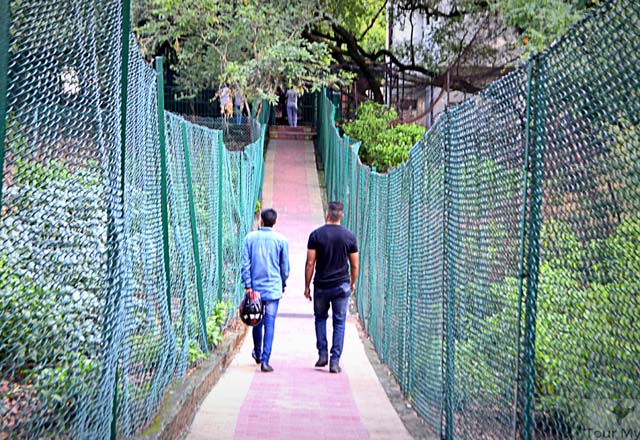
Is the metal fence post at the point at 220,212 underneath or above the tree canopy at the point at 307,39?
underneath

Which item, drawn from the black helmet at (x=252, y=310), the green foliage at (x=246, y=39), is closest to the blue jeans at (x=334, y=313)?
the black helmet at (x=252, y=310)

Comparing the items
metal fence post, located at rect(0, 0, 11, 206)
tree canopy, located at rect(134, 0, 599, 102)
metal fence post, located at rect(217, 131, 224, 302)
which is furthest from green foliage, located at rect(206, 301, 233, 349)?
tree canopy, located at rect(134, 0, 599, 102)

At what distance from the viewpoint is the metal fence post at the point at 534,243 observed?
3.31 meters

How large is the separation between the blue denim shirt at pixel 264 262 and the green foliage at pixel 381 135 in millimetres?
10611

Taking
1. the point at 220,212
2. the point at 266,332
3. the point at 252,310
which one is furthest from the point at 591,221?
the point at 220,212

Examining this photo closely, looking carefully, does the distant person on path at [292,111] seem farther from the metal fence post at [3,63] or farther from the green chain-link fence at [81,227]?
the metal fence post at [3,63]

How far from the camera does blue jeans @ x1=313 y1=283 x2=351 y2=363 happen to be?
8336mm

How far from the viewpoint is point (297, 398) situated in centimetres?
697

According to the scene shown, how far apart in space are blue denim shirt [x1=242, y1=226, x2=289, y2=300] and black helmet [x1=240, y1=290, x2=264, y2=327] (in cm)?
23

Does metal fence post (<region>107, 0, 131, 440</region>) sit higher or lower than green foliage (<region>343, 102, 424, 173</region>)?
lower

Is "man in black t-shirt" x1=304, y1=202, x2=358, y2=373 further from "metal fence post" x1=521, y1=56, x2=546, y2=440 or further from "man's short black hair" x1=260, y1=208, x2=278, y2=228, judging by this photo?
"metal fence post" x1=521, y1=56, x2=546, y2=440

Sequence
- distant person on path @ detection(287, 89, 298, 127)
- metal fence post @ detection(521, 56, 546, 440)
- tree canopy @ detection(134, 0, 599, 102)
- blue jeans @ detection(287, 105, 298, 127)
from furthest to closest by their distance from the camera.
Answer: blue jeans @ detection(287, 105, 298, 127) → distant person on path @ detection(287, 89, 298, 127) → tree canopy @ detection(134, 0, 599, 102) → metal fence post @ detection(521, 56, 546, 440)

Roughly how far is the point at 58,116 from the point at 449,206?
294 cm

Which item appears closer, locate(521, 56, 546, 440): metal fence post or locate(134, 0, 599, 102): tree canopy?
locate(521, 56, 546, 440): metal fence post
